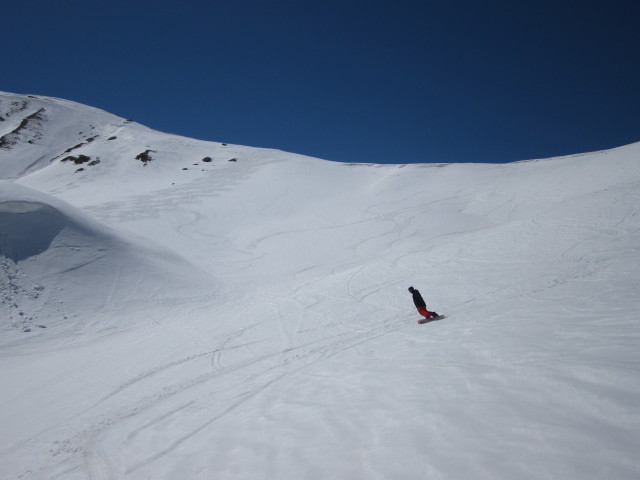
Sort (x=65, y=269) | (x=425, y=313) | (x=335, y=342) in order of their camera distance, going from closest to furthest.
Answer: (x=335, y=342) < (x=425, y=313) < (x=65, y=269)

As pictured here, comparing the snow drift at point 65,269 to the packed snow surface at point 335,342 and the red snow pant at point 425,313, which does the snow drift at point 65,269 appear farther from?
the red snow pant at point 425,313

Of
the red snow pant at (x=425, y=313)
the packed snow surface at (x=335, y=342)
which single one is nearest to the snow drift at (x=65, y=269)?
the packed snow surface at (x=335, y=342)

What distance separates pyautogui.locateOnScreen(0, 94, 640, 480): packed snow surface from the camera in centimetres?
311

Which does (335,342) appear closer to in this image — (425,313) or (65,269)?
(425,313)

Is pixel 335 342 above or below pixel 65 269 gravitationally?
below

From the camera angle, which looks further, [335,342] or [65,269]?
[65,269]

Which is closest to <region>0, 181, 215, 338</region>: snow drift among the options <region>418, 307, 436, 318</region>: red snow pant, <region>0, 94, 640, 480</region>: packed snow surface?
<region>0, 94, 640, 480</region>: packed snow surface

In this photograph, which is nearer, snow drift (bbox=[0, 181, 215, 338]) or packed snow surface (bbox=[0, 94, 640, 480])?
packed snow surface (bbox=[0, 94, 640, 480])

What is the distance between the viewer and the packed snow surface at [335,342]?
3.11 meters

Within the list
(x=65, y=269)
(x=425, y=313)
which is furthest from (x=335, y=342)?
(x=65, y=269)

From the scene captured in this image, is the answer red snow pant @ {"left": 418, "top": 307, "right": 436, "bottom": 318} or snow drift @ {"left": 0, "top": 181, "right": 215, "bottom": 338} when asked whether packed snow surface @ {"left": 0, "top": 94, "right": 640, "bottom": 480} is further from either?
red snow pant @ {"left": 418, "top": 307, "right": 436, "bottom": 318}

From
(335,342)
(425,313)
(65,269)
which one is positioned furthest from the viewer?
(65,269)

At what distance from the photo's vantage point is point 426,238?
66.9 ft

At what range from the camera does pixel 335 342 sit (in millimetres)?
8055
